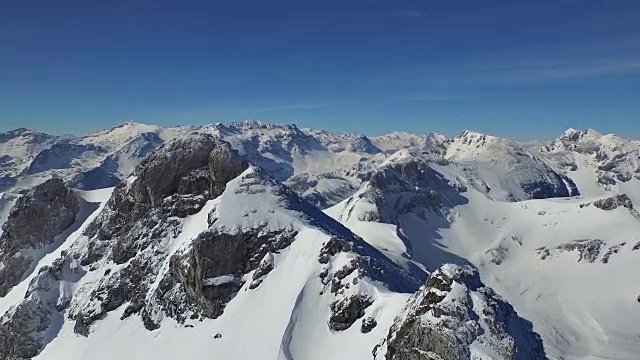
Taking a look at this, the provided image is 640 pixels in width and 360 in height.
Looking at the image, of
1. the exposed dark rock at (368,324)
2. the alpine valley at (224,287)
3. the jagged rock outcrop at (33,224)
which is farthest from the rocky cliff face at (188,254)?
the jagged rock outcrop at (33,224)

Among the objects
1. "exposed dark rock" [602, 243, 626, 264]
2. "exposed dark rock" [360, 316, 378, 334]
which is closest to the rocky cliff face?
"exposed dark rock" [360, 316, 378, 334]

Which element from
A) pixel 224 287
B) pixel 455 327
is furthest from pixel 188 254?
pixel 455 327

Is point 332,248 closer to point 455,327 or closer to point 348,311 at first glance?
point 348,311

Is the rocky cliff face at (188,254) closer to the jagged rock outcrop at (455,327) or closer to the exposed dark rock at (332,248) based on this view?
the exposed dark rock at (332,248)

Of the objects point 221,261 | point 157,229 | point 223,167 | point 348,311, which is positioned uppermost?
point 223,167

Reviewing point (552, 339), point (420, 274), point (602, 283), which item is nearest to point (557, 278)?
point (602, 283)

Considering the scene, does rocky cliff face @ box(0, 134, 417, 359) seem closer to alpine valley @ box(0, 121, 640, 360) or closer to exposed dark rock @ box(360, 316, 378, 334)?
alpine valley @ box(0, 121, 640, 360)

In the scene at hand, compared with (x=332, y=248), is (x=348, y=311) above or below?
below
